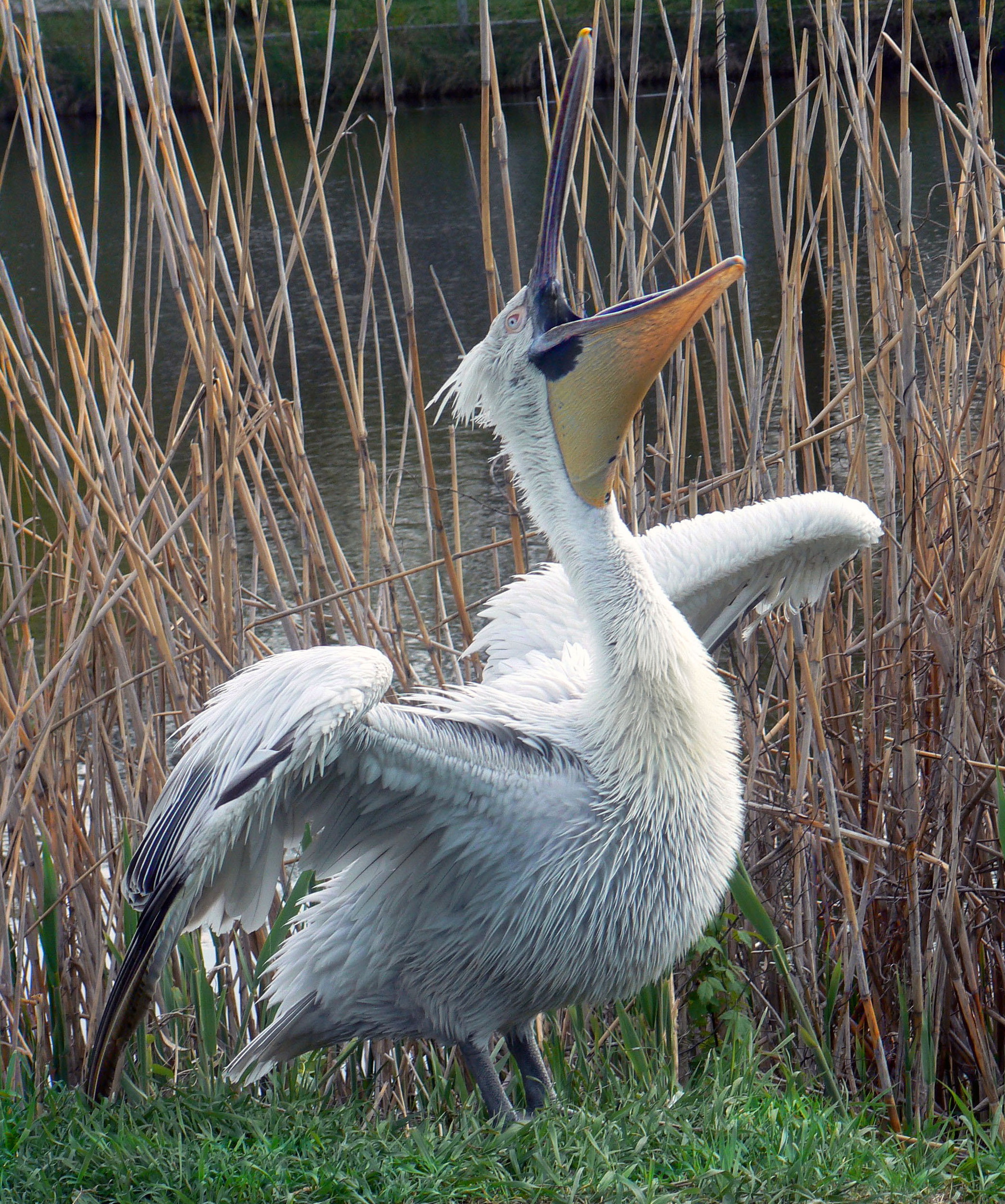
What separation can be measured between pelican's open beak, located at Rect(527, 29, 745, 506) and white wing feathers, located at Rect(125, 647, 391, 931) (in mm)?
544

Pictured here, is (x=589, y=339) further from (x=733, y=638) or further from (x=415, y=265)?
(x=415, y=265)

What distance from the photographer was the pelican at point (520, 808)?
6.83 ft

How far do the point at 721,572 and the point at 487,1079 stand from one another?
106 cm

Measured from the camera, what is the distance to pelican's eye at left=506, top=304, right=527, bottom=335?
2273 mm

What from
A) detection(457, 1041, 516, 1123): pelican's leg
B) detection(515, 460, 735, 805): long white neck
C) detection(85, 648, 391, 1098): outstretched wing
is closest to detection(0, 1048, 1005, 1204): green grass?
detection(457, 1041, 516, 1123): pelican's leg

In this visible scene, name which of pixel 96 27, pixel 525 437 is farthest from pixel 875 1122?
pixel 96 27

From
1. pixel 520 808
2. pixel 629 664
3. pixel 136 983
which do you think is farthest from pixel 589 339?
pixel 136 983

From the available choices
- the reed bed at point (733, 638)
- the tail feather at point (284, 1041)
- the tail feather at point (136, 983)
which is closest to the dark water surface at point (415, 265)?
the reed bed at point (733, 638)

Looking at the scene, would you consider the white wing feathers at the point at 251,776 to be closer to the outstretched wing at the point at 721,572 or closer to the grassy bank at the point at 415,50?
the outstretched wing at the point at 721,572

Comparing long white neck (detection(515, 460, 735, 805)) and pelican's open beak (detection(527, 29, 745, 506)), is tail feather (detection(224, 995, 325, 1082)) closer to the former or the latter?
long white neck (detection(515, 460, 735, 805))

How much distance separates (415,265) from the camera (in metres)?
10.7

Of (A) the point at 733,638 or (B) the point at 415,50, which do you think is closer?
(A) the point at 733,638

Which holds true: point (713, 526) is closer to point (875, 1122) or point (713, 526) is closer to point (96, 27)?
point (875, 1122)

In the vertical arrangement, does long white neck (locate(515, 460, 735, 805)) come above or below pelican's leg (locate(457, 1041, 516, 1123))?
above
